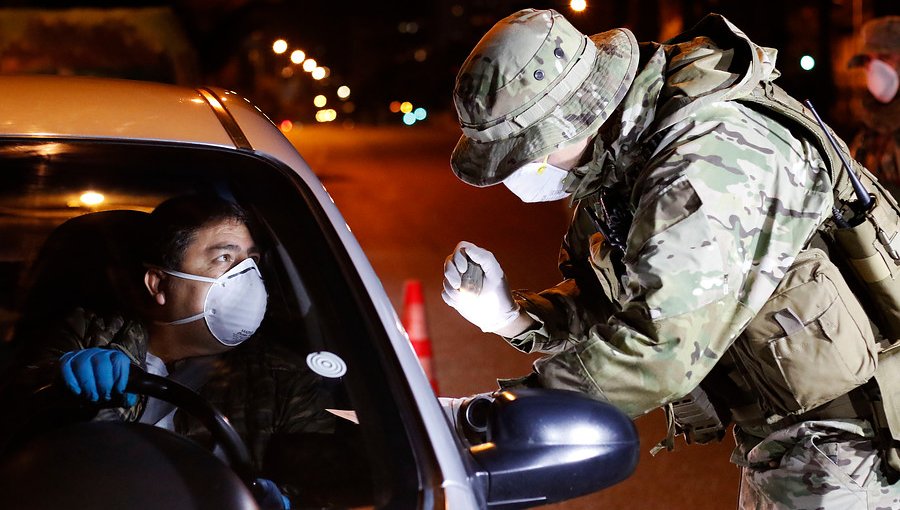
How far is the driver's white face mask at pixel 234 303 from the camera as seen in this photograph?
221 cm

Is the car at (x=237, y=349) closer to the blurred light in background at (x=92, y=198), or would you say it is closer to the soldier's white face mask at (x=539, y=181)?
the blurred light in background at (x=92, y=198)

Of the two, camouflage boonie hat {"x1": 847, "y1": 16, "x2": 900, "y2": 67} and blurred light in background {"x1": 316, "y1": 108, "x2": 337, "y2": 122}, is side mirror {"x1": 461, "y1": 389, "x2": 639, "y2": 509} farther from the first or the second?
blurred light in background {"x1": 316, "y1": 108, "x2": 337, "y2": 122}

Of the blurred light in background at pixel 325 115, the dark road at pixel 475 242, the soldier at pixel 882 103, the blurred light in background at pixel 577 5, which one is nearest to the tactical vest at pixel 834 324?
the blurred light in background at pixel 577 5

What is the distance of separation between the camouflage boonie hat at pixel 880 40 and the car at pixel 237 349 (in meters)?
3.86

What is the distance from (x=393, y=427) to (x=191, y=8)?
25.9 meters

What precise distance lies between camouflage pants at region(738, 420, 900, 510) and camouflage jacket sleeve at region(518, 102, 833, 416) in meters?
0.41

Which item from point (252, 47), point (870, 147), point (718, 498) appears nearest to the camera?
point (718, 498)

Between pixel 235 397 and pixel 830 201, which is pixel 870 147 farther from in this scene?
pixel 235 397

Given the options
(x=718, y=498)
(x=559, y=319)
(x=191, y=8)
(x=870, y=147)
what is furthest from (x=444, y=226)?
(x=191, y=8)

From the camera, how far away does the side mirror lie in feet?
5.34

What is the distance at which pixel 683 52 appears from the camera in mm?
2279

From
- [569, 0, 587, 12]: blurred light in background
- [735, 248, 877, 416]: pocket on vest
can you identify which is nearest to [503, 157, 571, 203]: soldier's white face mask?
[735, 248, 877, 416]: pocket on vest

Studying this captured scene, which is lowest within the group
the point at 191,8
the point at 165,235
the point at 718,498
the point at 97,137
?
the point at 718,498

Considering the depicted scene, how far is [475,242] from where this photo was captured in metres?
12.1
